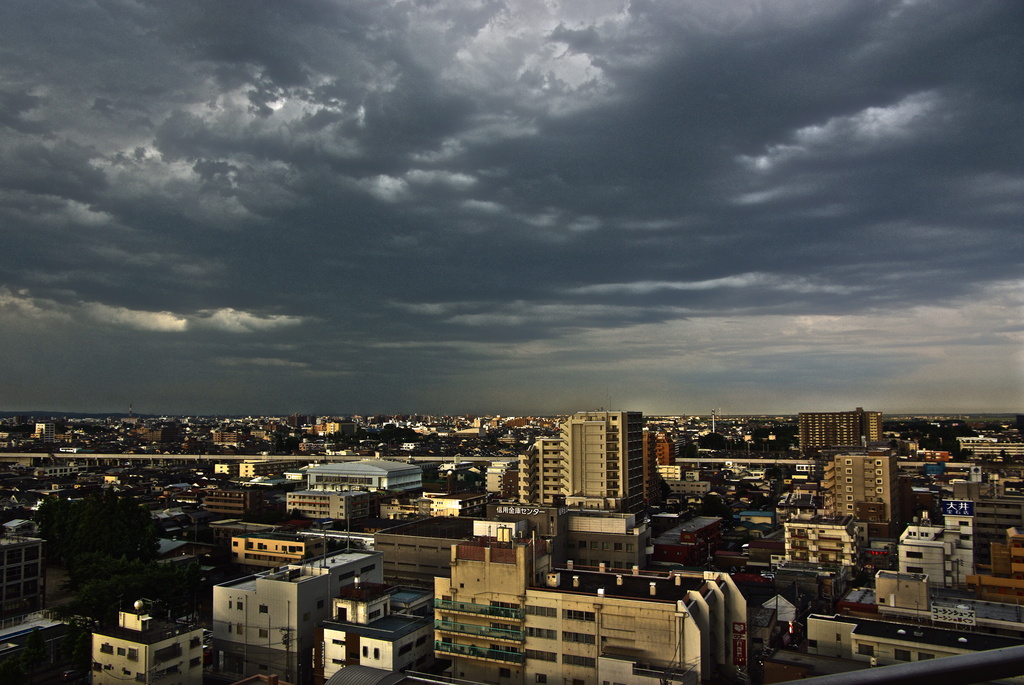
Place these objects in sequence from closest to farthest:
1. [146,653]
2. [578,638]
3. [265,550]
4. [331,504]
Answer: [578,638], [146,653], [265,550], [331,504]

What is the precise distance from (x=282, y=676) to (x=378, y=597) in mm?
2821

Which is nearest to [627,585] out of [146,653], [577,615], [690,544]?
[577,615]

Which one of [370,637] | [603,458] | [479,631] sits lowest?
[370,637]

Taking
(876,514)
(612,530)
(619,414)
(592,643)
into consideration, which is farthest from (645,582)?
(876,514)

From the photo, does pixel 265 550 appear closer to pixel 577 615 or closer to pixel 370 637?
pixel 370 637

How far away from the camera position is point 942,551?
20281 mm

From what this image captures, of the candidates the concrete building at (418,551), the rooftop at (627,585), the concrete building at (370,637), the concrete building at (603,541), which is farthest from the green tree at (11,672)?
the concrete building at (603,541)

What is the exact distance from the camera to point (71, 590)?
21391 millimetres

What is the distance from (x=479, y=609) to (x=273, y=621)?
17.8ft

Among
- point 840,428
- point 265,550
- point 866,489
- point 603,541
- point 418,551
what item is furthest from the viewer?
point 840,428

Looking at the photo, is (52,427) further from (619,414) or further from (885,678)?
(885,678)

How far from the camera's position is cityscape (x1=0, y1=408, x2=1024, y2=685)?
512 inches

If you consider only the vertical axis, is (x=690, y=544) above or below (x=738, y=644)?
below

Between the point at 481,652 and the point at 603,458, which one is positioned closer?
the point at 481,652
